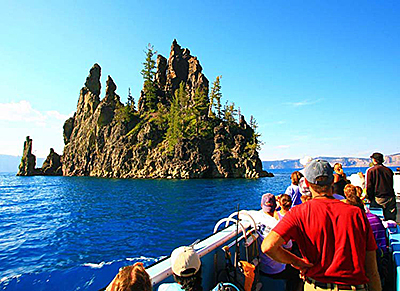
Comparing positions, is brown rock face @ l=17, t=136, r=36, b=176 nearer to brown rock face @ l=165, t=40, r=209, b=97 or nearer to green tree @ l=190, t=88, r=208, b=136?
brown rock face @ l=165, t=40, r=209, b=97

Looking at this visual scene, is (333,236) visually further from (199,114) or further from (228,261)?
(199,114)

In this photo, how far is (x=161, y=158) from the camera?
7156 cm

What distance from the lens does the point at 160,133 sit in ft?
264

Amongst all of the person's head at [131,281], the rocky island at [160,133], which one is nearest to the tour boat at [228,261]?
the person's head at [131,281]

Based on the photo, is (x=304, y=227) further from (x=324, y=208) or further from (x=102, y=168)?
(x=102, y=168)

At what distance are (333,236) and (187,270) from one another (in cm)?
150

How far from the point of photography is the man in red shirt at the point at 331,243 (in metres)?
1.99

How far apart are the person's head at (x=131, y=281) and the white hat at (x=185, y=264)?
750 millimetres

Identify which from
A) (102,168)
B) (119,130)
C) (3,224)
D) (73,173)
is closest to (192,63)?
(119,130)

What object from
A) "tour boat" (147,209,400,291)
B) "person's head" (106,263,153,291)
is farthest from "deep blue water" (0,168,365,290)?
"person's head" (106,263,153,291)

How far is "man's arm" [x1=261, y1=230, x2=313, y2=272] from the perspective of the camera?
6.68ft

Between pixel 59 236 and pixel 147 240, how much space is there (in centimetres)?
544

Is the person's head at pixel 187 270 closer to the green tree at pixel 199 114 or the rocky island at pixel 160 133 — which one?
the rocky island at pixel 160 133

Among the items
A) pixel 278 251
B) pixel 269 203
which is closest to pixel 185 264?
pixel 278 251
